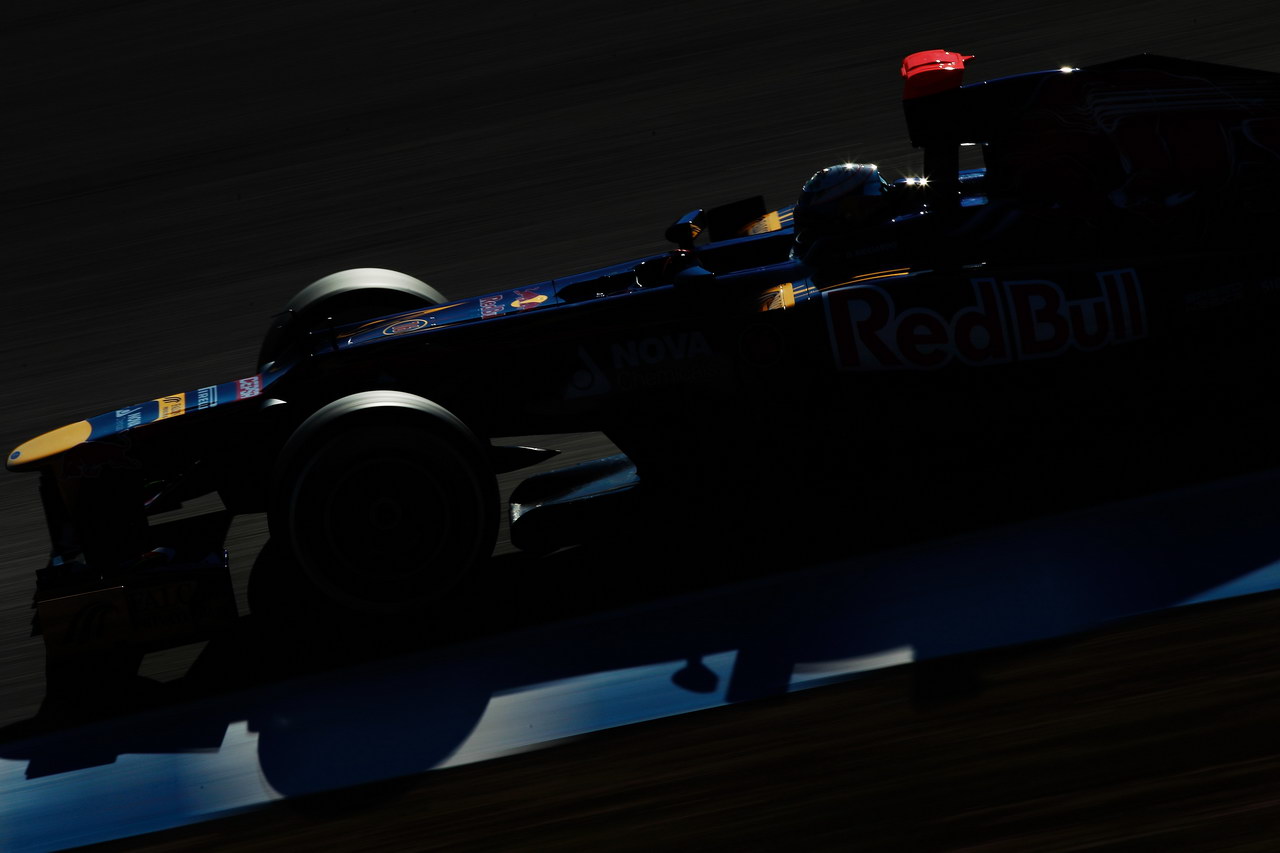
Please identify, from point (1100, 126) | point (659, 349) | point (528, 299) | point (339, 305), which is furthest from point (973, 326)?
point (339, 305)

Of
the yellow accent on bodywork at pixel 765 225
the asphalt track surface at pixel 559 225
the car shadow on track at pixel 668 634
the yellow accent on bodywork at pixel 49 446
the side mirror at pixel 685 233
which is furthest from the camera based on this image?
the yellow accent on bodywork at pixel 765 225

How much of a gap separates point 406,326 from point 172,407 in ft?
3.01

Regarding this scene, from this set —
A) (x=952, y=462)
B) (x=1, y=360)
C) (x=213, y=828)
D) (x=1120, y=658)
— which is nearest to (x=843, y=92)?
(x=952, y=462)

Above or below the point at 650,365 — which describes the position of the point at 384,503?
below

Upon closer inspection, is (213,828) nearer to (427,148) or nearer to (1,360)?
(1,360)

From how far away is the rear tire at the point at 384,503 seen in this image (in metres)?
4.29

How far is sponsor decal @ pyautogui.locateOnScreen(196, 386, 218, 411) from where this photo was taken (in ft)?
15.7

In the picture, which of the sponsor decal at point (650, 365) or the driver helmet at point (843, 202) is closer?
the sponsor decal at point (650, 365)

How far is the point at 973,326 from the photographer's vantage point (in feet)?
14.7

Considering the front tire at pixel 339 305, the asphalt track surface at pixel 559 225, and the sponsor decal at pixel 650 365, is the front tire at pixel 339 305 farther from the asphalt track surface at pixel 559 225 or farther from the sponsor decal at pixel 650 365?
the sponsor decal at pixel 650 365

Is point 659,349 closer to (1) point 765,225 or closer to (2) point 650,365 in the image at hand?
(2) point 650,365

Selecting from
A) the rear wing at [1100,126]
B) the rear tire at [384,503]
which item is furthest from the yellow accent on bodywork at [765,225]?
the rear tire at [384,503]

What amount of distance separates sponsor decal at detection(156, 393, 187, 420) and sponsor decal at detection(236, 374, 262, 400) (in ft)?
0.66

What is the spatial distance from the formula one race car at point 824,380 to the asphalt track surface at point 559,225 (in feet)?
1.38
